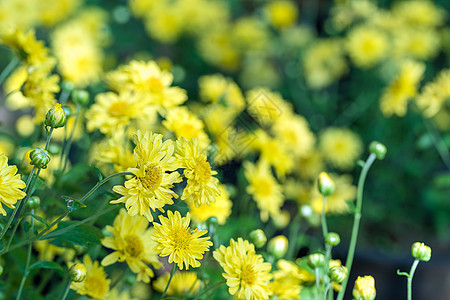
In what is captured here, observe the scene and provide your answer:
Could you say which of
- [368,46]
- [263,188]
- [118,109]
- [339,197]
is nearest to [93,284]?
[118,109]

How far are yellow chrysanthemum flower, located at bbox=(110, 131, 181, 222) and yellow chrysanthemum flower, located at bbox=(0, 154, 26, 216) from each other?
4.2 inches

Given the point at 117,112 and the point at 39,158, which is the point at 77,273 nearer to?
the point at 39,158

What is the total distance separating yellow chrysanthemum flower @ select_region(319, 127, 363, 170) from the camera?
1.58 m

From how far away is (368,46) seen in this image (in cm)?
169

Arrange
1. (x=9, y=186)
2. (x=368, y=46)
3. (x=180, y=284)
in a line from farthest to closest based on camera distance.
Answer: (x=368, y=46)
(x=180, y=284)
(x=9, y=186)

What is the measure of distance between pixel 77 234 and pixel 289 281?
0.33 metres

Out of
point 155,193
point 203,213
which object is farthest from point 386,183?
point 155,193

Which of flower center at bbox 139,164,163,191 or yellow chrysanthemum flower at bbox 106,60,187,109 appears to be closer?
flower center at bbox 139,164,163,191

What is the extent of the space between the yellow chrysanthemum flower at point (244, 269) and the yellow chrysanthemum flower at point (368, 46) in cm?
126

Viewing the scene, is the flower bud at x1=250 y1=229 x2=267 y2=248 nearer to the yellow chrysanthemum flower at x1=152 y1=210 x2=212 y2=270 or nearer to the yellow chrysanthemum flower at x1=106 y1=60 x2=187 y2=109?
the yellow chrysanthemum flower at x1=152 y1=210 x2=212 y2=270

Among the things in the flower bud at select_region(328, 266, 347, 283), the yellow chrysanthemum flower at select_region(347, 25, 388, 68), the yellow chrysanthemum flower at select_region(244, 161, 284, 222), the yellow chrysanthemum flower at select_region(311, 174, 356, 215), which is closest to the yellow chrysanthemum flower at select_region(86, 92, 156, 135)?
the yellow chrysanthemum flower at select_region(244, 161, 284, 222)

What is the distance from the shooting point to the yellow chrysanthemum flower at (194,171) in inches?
22.7

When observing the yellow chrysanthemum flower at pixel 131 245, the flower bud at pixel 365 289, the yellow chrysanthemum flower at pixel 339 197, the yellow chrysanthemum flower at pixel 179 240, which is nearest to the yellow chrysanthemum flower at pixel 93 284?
the yellow chrysanthemum flower at pixel 131 245

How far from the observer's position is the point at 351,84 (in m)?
1.90
